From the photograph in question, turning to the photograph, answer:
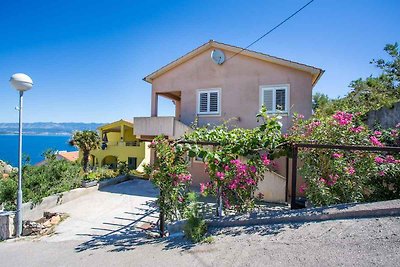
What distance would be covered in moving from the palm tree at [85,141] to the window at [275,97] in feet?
51.5

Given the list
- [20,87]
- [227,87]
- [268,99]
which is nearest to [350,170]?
[268,99]

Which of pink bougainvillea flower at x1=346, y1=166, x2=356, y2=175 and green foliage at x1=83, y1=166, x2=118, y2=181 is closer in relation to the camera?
pink bougainvillea flower at x1=346, y1=166, x2=356, y2=175

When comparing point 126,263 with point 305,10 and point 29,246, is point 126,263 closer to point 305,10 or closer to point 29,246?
point 29,246

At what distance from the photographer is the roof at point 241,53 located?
43.1ft

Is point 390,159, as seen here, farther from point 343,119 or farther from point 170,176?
point 170,176

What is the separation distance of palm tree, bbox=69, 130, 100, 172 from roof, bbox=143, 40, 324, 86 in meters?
8.54

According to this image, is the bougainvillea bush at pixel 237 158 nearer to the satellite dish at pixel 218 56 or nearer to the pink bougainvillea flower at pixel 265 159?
the pink bougainvillea flower at pixel 265 159

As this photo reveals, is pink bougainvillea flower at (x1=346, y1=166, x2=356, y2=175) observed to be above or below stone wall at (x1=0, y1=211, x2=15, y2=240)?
above

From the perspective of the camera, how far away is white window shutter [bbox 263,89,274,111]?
1409 centimetres

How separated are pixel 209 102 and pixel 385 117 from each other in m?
9.38

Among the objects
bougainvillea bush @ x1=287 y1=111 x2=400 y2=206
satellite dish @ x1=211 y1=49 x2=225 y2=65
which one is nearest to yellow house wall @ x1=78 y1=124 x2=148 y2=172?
satellite dish @ x1=211 y1=49 x2=225 y2=65

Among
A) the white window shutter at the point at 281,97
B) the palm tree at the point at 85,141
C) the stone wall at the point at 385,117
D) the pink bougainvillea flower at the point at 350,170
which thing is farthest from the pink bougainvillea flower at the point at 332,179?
the palm tree at the point at 85,141

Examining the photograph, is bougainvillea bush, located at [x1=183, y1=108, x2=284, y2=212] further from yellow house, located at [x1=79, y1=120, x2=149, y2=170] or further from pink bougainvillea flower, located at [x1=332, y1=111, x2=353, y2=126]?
yellow house, located at [x1=79, y1=120, x2=149, y2=170]

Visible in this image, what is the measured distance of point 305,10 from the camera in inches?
378
